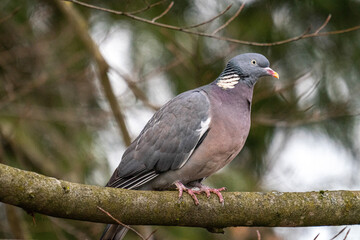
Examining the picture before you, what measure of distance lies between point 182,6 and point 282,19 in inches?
39.7

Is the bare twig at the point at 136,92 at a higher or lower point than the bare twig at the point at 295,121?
higher

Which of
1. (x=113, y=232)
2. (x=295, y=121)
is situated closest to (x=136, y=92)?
(x=295, y=121)

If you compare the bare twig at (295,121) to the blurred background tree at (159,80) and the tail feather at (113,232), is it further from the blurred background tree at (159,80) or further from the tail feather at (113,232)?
the tail feather at (113,232)

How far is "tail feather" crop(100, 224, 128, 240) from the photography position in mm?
3710

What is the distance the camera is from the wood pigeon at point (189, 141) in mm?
3807

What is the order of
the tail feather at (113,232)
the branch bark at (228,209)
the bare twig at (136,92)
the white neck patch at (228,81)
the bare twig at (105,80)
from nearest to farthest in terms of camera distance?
the branch bark at (228,209) < the tail feather at (113,232) < the white neck patch at (228,81) < the bare twig at (105,80) < the bare twig at (136,92)

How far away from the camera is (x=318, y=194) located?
330 centimetres

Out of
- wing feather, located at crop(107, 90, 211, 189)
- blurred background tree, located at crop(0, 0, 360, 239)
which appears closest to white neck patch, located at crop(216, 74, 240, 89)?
wing feather, located at crop(107, 90, 211, 189)

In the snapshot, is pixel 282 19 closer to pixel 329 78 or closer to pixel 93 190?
pixel 329 78

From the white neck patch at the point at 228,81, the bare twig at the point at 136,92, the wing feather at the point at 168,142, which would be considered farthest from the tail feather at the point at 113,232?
the bare twig at the point at 136,92

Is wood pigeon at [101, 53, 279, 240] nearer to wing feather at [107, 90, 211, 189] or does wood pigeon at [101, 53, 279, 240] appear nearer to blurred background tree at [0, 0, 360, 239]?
wing feather at [107, 90, 211, 189]

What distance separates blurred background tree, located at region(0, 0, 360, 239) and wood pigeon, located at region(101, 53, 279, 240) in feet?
2.94

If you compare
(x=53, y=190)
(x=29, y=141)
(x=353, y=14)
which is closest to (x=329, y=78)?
(x=353, y=14)

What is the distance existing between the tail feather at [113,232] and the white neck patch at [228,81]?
1.29 metres
